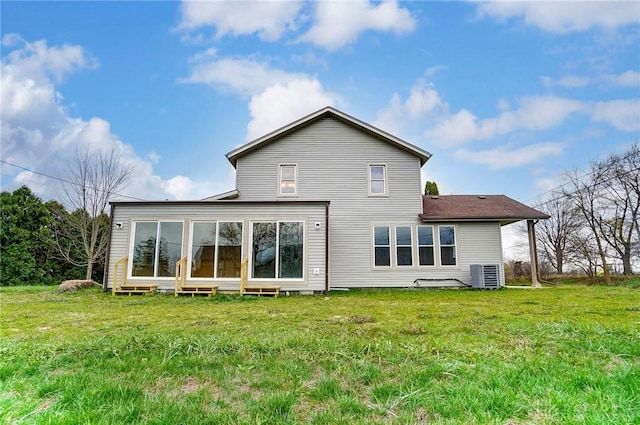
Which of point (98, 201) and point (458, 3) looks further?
point (98, 201)

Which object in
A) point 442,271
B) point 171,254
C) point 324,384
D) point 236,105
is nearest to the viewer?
point 324,384

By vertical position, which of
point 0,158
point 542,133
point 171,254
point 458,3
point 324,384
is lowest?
point 324,384

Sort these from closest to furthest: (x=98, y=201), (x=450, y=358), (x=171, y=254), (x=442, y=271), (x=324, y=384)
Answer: (x=324, y=384) → (x=450, y=358) → (x=171, y=254) → (x=442, y=271) → (x=98, y=201)

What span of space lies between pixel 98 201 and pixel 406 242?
577 inches

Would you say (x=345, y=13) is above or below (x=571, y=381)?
above

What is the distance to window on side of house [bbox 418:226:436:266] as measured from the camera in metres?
12.5

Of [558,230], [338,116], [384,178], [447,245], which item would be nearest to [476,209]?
[447,245]

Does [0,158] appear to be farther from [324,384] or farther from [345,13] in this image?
[324,384]

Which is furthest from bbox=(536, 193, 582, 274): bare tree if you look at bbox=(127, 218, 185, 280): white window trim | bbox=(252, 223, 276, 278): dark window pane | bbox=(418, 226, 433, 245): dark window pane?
bbox=(127, 218, 185, 280): white window trim

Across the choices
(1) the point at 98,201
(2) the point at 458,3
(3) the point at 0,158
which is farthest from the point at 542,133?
(3) the point at 0,158

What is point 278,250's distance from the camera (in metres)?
10.5

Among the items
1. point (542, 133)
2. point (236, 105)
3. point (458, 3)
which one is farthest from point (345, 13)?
point (542, 133)

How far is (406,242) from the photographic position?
12.6 metres

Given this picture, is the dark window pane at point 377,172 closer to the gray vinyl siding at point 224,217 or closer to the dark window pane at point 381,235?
the dark window pane at point 381,235
